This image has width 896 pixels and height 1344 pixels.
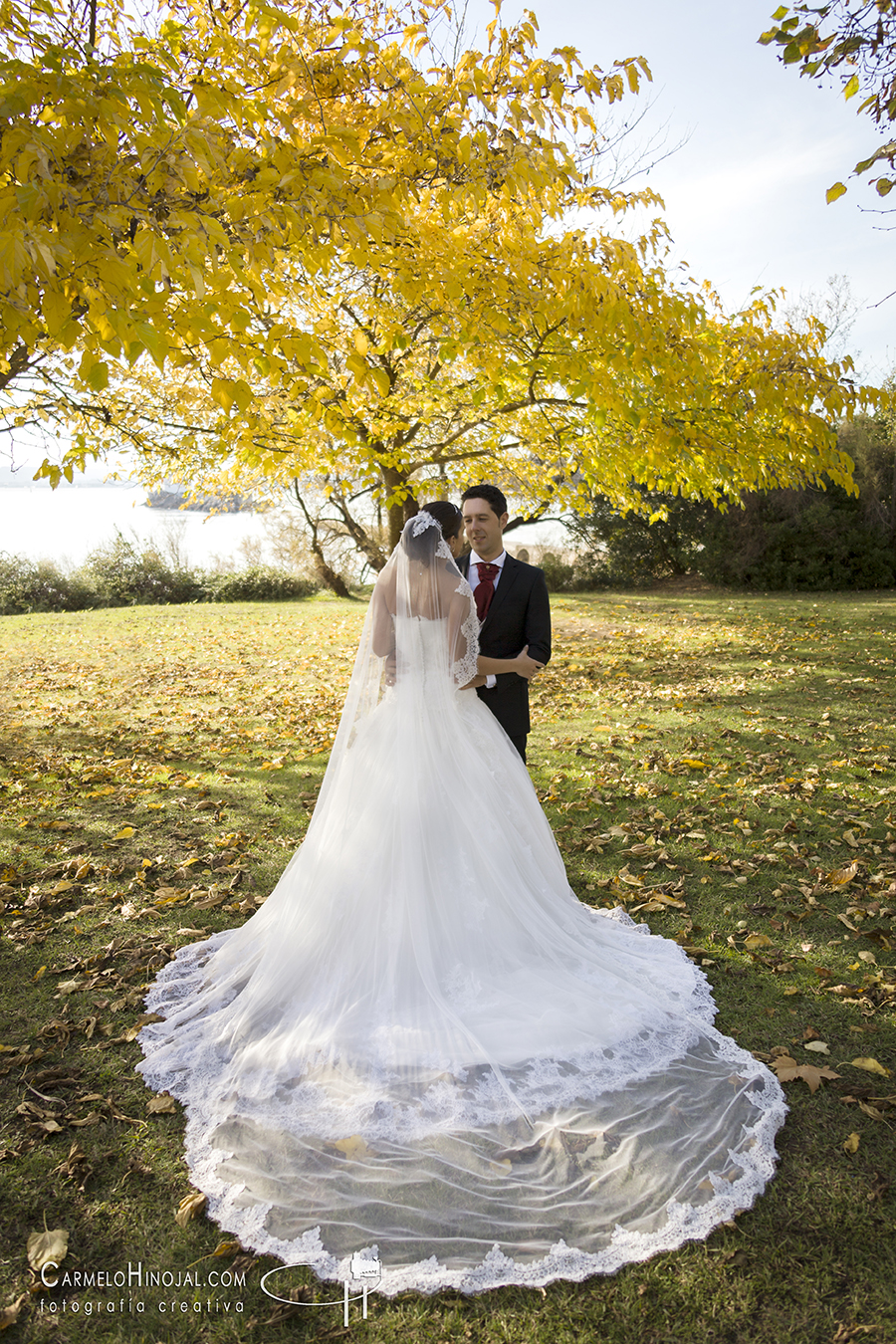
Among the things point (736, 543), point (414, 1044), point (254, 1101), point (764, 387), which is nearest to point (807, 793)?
point (764, 387)

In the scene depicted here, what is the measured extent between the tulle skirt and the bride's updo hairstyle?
684 millimetres

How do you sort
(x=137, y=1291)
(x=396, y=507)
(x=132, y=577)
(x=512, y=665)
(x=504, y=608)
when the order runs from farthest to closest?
(x=132, y=577) → (x=396, y=507) → (x=504, y=608) → (x=512, y=665) → (x=137, y=1291)

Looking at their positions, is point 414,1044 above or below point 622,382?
below

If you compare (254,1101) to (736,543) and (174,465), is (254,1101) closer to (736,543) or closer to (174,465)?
(174,465)

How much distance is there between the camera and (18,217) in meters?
2.98

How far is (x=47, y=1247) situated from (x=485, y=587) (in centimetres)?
355

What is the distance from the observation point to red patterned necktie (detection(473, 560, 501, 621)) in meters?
4.64

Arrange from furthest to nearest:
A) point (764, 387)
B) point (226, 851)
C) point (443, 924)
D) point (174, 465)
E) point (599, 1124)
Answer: point (174, 465)
point (764, 387)
point (226, 851)
point (443, 924)
point (599, 1124)

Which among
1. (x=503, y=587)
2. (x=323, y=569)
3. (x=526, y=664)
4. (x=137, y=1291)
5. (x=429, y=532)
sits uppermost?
(x=323, y=569)

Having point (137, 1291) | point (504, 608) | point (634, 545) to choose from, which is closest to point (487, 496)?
point (504, 608)

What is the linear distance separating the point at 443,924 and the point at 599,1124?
42.8 inches

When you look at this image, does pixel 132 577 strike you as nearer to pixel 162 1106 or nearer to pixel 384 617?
pixel 384 617

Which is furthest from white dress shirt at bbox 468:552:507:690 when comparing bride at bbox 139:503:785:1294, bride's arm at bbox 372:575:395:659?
bride's arm at bbox 372:575:395:659

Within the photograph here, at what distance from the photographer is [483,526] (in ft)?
14.5
